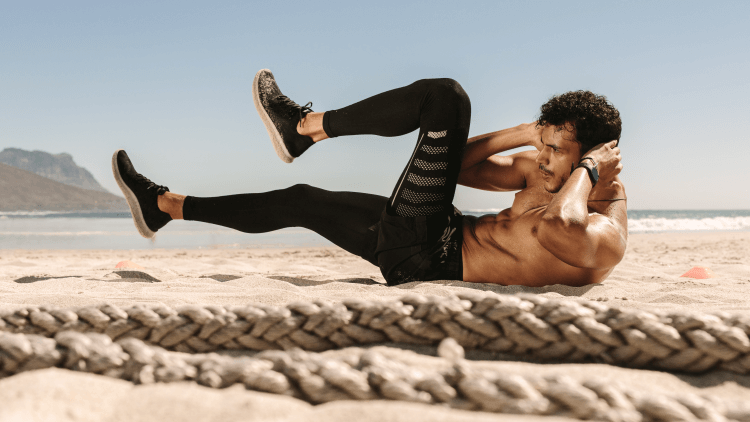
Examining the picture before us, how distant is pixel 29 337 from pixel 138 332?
25cm

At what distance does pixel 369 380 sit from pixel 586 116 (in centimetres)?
217

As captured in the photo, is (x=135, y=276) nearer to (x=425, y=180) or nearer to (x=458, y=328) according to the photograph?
(x=425, y=180)

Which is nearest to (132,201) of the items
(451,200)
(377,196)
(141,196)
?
(141,196)

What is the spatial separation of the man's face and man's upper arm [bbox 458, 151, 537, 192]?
265 mm

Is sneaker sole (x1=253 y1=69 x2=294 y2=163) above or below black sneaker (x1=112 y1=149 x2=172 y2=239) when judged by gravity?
above

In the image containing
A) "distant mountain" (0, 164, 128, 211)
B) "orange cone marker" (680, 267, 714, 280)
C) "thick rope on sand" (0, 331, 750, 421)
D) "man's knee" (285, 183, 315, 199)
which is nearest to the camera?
"thick rope on sand" (0, 331, 750, 421)

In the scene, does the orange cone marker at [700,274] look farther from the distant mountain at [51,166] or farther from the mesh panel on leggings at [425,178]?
the distant mountain at [51,166]

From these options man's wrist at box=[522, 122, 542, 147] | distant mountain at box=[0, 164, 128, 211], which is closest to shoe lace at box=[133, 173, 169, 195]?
man's wrist at box=[522, 122, 542, 147]

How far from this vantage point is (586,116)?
2.48 metres

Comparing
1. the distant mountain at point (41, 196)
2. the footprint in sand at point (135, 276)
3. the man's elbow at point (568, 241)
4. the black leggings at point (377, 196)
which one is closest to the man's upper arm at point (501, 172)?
the black leggings at point (377, 196)

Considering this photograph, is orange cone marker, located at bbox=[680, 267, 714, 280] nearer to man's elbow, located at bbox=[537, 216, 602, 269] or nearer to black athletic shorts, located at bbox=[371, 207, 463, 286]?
man's elbow, located at bbox=[537, 216, 602, 269]

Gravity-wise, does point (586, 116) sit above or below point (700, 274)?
above

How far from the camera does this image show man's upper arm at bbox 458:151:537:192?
2826 millimetres

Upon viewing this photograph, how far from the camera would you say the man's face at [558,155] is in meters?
2.51
